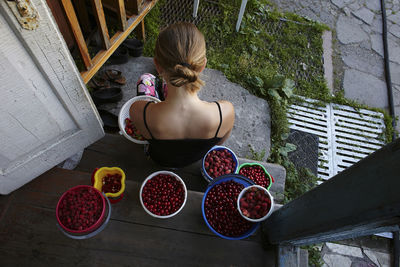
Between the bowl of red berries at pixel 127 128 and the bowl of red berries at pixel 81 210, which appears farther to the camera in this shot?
the bowl of red berries at pixel 127 128

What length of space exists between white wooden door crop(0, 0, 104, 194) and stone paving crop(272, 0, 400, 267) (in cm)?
380

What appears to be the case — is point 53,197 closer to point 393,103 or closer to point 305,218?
point 305,218

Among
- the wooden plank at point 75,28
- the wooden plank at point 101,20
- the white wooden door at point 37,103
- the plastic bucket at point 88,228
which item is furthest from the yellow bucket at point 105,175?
the wooden plank at point 101,20

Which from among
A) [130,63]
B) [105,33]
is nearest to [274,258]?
[105,33]

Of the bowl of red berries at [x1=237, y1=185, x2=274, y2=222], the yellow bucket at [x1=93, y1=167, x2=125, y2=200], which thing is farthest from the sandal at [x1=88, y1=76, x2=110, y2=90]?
the bowl of red berries at [x1=237, y1=185, x2=274, y2=222]

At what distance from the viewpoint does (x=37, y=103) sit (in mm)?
1625

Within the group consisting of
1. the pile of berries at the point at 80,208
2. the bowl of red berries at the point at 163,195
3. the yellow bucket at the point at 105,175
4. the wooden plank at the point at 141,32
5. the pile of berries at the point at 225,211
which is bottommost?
the pile of berries at the point at 225,211

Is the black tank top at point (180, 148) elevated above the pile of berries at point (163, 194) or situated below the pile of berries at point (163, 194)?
above

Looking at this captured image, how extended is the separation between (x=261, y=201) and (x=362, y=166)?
101 centimetres

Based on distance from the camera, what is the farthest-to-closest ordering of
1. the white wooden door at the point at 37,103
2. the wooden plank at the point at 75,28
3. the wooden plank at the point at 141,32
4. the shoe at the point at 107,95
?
the wooden plank at the point at 141,32, the shoe at the point at 107,95, the wooden plank at the point at 75,28, the white wooden door at the point at 37,103

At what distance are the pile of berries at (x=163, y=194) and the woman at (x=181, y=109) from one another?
0.20m

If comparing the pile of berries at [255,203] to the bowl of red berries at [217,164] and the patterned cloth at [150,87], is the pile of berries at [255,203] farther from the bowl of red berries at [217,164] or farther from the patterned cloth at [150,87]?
the patterned cloth at [150,87]

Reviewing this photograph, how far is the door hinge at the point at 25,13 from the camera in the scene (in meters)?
1.14

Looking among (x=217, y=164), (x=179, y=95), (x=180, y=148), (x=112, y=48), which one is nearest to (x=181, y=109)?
(x=179, y=95)
